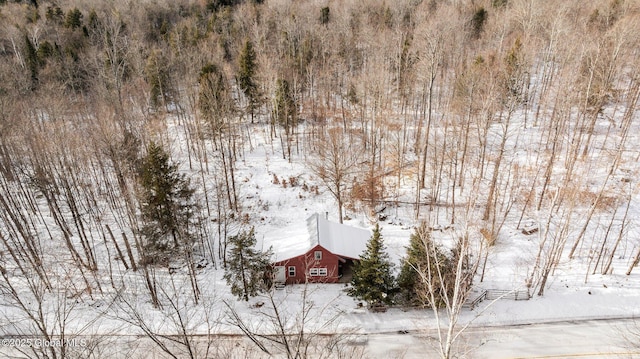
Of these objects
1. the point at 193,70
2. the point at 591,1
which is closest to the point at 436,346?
the point at 193,70

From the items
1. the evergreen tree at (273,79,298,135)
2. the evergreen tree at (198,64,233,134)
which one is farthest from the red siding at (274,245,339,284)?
the evergreen tree at (273,79,298,135)

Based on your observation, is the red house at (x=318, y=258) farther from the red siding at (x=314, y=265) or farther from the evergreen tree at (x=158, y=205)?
the evergreen tree at (x=158, y=205)

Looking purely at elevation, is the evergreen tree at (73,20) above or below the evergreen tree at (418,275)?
above

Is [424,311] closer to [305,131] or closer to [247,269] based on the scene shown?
[247,269]

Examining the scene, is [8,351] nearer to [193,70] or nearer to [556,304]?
[556,304]

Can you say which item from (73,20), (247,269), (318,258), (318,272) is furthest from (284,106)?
(73,20)

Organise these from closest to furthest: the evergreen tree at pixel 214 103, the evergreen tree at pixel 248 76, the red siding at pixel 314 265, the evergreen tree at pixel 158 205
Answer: the red siding at pixel 314 265, the evergreen tree at pixel 158 205, the evergreen tree at pixel 214 103, the evergreen tree at pixel 248 76

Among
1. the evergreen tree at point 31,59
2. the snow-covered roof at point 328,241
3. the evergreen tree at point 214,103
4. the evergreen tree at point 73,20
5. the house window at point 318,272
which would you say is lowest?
the house window at point 318,272

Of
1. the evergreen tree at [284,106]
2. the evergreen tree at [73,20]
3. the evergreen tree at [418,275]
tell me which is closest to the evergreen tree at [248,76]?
the evergreen tree at [284,106]
